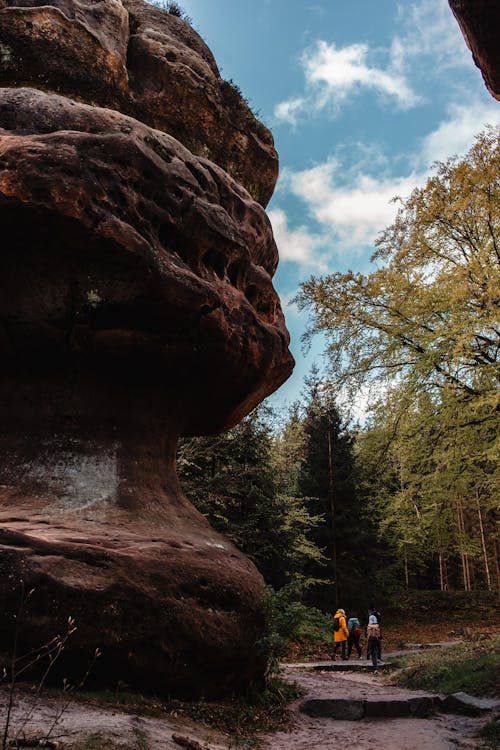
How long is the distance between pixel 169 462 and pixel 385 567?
19.9 meters

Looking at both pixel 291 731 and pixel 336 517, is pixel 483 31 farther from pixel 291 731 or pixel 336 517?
pixel 336 517

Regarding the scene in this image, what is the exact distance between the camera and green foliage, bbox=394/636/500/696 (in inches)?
328

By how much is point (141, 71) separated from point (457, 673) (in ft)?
37.6

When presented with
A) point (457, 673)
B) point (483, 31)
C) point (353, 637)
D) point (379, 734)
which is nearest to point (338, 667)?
point (353, 637)

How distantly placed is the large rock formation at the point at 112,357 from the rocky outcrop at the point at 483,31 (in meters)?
4.73

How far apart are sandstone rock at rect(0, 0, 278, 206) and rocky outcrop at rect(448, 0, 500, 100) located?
7.56 meters

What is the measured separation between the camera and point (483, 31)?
108 inches

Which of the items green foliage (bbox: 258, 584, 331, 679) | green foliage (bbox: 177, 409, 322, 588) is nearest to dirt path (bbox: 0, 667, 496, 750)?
green foliage (bbox: 258, 584, 331, 679)

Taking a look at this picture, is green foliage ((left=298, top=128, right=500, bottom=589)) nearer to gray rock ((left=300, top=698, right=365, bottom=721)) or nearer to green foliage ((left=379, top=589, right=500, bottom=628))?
gray rock ((left=300, top=698, right=365, bottom=721))

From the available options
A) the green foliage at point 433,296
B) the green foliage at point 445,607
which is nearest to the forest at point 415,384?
the green foliage at point 433,296

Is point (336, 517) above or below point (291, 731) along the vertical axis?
above

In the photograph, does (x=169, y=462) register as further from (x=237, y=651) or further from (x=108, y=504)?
(x=237, y=651)

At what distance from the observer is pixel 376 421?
602 inches

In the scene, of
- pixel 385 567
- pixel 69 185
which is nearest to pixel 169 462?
pixel 69 185
